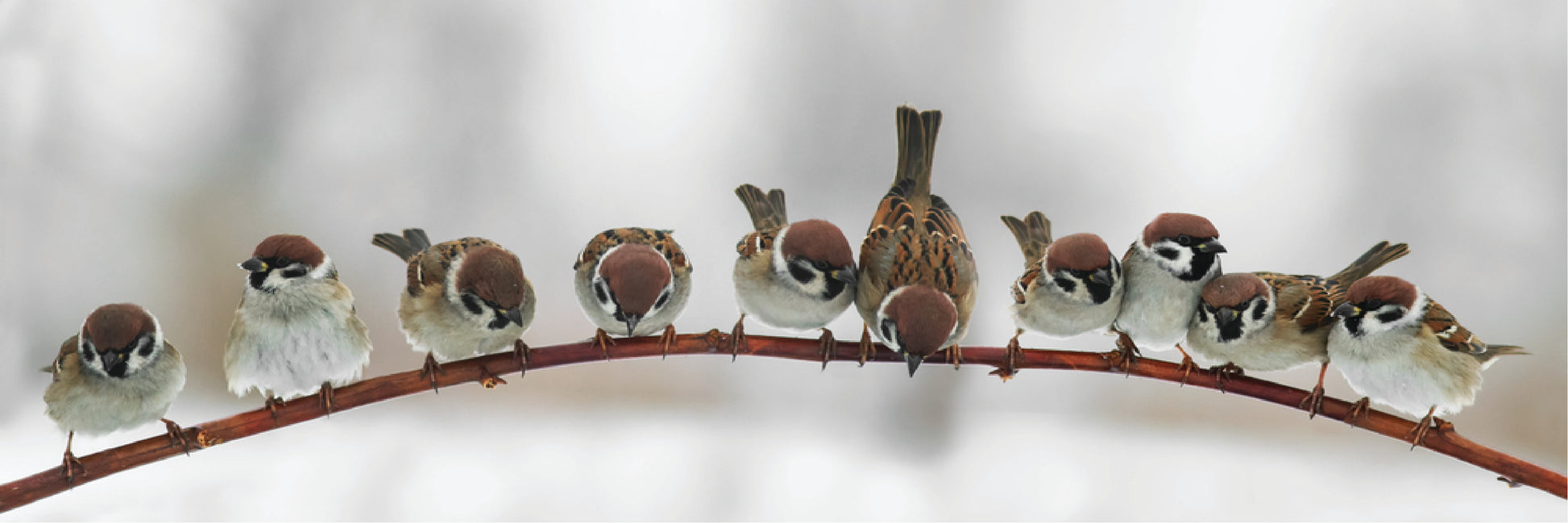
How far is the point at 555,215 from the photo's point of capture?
250cm

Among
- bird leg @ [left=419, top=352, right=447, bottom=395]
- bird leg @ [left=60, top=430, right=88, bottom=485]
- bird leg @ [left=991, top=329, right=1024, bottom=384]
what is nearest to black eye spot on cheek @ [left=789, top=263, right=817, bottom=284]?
bird leg @ [left=991, top=329, right=1024, bottom=384]

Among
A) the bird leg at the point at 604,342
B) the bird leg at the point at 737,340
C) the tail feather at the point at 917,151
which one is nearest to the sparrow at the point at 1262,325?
the tail feather at the point at 917,151

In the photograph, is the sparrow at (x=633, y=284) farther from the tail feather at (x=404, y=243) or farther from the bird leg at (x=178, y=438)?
the bird leg at (x=178, y=438)

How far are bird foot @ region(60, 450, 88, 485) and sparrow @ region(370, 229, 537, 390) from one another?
481 millimetres

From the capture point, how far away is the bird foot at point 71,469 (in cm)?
137

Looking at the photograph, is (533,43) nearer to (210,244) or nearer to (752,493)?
(210,244)

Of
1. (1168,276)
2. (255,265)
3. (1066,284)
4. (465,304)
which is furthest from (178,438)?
(1168,276)

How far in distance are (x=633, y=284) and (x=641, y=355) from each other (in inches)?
7.7

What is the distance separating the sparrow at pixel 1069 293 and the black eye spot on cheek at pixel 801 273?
352 millimetres

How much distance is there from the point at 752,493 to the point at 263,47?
1644mm

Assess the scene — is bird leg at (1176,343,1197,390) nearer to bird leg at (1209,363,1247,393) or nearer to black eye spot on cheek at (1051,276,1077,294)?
bird leg at (1209,363,1247,393)

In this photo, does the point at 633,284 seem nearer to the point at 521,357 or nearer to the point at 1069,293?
the point at 521,357

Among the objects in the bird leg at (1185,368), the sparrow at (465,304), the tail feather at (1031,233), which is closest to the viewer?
the sparrow at (465,304)

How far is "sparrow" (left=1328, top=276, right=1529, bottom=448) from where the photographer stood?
1.47 m
